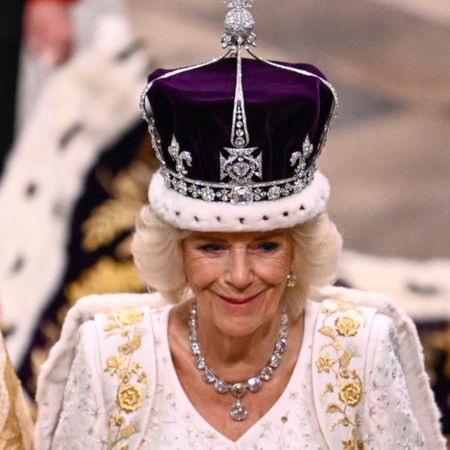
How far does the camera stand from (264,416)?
2775 millimetres

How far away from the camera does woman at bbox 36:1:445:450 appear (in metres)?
2.57

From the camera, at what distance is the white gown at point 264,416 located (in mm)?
2746

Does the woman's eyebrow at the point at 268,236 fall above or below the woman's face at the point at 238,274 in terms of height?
above

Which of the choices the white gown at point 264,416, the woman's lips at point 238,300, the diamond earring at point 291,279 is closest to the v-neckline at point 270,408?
the white gown at point 264,416

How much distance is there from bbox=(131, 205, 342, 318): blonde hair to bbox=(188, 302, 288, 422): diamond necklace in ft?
0.20

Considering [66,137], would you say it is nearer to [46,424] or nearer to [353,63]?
[353,63]

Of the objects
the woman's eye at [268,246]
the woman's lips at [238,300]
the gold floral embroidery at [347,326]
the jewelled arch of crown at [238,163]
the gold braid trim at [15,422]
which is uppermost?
the jewelled arch of crown at [238,163]

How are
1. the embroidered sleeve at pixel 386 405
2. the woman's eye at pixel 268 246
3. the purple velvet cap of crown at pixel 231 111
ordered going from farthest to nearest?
the embroidered sleeve at pixel 386 405, the woman's eye at pixel 268 246, the purple velvet cap of crown at pixel 231 111

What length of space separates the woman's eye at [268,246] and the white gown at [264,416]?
253 millimetres

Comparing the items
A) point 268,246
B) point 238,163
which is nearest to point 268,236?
point 268,246

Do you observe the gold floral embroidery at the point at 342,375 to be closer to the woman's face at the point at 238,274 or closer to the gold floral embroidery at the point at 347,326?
the gold floral embroidery at the point at 347,326

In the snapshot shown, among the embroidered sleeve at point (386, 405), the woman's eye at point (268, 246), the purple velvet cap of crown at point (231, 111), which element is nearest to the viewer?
the purple velvet cap of crown at point (231, 111)

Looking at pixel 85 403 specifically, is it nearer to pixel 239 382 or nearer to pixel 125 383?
pixel 125 383

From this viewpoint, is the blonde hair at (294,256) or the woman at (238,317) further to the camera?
the blonde hair at (294,256)
